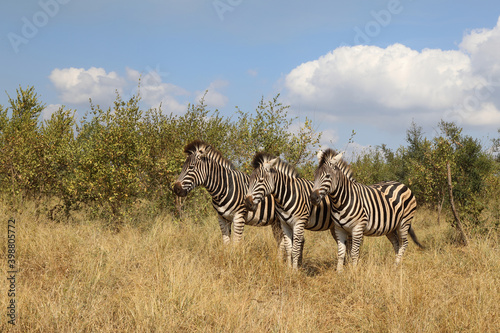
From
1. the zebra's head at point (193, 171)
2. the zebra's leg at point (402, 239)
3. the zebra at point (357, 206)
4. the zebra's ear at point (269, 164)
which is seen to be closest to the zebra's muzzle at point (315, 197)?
the zebra at point (357, 206)

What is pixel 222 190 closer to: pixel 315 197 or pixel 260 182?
pixel 260 182

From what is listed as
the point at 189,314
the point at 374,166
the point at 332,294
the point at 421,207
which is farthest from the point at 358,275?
the point at 374,166

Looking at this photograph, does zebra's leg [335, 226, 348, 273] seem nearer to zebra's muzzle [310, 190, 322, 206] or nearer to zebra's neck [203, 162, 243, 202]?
zebra's muzzle [310, 190, 322, 206]

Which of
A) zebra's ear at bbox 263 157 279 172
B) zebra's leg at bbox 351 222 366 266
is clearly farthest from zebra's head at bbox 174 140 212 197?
zebra's leg at bbox 351 222 366 266

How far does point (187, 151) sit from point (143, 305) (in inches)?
138

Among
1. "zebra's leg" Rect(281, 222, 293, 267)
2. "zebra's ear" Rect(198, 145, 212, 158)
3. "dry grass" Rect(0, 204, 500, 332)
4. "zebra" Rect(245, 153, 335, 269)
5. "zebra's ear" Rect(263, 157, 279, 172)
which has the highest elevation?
"zebra's ear" Rect(198, 145, 212, 158)

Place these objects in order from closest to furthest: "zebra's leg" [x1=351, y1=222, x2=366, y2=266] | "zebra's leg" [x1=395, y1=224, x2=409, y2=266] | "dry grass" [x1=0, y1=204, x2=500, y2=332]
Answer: "dry grass" [x1=0, y1=204, x2=500, y2=332]
"zebra's leg" [x1=351, y1=222, x2=366, y2=266]
"zebra's leg" [x1=395, y1=224, x2=409, y2=266]

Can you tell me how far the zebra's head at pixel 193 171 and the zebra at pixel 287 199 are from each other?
1.18 meters

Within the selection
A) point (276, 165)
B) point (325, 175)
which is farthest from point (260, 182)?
point (325, 175)

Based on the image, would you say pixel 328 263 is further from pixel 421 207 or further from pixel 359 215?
pixel 421 207

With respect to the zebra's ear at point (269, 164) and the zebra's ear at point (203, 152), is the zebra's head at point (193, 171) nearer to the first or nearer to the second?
the zebra's ear at point (203, 152)

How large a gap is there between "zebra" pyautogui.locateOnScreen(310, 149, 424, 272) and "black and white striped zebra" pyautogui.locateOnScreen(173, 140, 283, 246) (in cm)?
123

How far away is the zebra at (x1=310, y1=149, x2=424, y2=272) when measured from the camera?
654cm

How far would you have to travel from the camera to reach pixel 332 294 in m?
6.19
